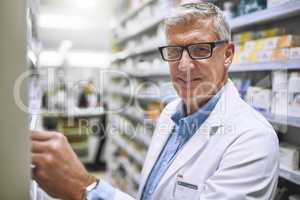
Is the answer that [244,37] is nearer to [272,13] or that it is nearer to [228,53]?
[272,13]

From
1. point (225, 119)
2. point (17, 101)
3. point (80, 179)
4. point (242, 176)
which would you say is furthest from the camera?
point (225, 119)

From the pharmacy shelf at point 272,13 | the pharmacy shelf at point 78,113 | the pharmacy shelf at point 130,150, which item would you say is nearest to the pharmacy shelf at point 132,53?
the pharmacy shelf at point 78,113

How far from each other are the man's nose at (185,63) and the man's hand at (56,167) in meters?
0.79

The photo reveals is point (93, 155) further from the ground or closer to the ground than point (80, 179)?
closer to the ground

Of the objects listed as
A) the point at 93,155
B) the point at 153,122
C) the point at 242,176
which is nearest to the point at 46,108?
the point at 93,155

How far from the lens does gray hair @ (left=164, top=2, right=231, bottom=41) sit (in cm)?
126

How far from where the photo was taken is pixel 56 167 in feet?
2.15

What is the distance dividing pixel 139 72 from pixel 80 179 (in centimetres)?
303

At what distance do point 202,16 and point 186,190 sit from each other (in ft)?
2.31

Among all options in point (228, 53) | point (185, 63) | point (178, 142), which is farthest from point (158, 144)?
point (228, 53)

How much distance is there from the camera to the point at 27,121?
59 cm

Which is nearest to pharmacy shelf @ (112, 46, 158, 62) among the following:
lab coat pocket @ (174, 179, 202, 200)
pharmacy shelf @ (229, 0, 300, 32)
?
pharmacy shelf @ (229, 0, 300, 32)

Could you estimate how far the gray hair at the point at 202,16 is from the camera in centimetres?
126

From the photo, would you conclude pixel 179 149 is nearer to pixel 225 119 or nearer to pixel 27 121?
pixel 225 119
